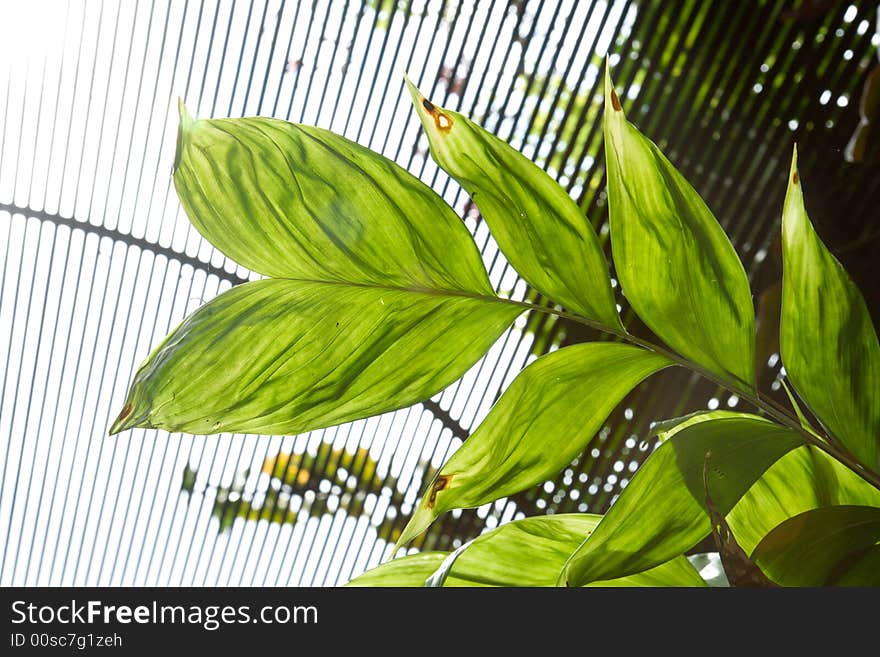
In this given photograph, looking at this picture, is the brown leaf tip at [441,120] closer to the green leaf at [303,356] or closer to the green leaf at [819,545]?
the green leaf at [303,356]

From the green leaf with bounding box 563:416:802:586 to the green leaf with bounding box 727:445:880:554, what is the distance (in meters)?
0.09

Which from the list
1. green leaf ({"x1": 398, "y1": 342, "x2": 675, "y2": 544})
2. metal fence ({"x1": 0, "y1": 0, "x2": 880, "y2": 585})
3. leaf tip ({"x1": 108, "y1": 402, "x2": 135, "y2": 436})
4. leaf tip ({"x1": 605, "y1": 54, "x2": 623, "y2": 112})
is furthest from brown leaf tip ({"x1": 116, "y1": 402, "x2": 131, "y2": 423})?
metal fence ({"x1": 0, "y1": 0, "x2": 880, "y2": 585})

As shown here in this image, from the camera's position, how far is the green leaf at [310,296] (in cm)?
28

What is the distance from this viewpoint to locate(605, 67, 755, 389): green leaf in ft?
0.99

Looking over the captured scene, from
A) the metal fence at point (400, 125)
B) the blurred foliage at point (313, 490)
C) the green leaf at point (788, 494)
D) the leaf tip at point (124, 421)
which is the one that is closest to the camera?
the leaf tip at point (124, 421)

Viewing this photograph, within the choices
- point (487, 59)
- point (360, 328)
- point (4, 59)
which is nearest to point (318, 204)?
point (360, 328)

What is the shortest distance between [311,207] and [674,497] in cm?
20

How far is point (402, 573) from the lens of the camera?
1.16ft

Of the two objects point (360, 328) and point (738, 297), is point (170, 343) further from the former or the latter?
point (738, 297)

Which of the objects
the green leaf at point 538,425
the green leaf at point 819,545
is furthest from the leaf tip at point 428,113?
the green leaf at point 819,545

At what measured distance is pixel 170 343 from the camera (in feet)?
0.95

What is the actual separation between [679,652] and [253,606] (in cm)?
13

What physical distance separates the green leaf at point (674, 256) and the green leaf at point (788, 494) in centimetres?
10

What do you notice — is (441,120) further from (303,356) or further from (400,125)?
(400,125)
